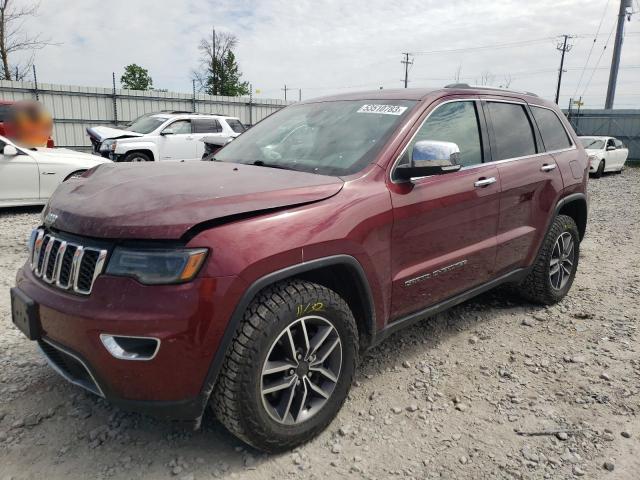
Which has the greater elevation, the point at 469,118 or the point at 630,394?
the point at 469,118

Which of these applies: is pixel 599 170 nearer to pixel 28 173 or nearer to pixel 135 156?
pixel 135 156

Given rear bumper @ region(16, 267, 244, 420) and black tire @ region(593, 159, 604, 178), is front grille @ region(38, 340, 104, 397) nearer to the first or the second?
rear bumper @ region(16, 267, 244, 420)

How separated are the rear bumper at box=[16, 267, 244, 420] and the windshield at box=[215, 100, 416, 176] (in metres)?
1.08

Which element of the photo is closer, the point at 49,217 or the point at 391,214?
the point at 49,217

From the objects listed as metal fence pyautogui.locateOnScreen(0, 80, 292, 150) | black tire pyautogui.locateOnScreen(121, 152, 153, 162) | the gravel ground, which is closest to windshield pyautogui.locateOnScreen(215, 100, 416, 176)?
the gravel ground

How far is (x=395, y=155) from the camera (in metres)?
2.84

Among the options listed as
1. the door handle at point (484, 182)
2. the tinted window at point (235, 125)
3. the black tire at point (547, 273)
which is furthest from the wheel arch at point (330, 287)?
the tinted window at point (235, 125)

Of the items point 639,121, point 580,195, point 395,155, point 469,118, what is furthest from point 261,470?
point 639,121

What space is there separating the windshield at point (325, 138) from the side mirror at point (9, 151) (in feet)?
18.2

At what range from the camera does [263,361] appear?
2.23 m

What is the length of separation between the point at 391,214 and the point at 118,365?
4.92 feet

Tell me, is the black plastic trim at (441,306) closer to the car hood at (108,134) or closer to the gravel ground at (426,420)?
the gravel ground at (426,420)

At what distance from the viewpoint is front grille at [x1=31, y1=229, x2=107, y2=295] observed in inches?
83.8

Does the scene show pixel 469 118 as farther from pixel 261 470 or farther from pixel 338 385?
pixel 261 470
